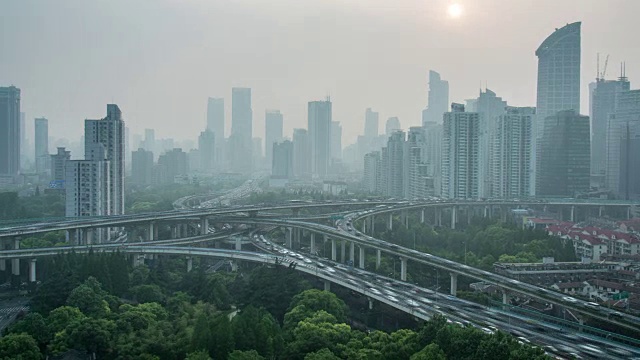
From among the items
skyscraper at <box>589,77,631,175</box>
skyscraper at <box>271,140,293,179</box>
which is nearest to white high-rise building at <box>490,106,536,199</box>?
skyscraper at <box>589,77,631,175</box>

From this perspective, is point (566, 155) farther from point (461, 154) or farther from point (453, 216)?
point (453, 216)

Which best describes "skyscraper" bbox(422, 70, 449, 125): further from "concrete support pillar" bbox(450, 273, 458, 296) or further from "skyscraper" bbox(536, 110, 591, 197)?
"concrete support pillar" bbox(450, 273, 458, 296)

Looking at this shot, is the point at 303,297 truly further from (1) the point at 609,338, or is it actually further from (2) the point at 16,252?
(2) the point at 16,252

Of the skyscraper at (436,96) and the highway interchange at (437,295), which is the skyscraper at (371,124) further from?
the highway interchange at (437,295)

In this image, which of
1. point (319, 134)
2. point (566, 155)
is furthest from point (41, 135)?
point (566, 155)

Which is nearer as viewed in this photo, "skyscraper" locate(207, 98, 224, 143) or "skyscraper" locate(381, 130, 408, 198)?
"skyscraper" locate(381, 130, 408, 198)

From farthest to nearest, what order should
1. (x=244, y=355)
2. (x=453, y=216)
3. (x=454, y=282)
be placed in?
(x=453, y=216), (x=454, y=282), (x=244, y=355)

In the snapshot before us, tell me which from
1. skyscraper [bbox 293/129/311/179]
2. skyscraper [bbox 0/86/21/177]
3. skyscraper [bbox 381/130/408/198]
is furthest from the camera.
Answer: skyscraper [bbox 293/129/311/179]

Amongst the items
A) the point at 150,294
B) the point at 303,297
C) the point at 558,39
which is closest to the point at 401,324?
the point at 303,297
